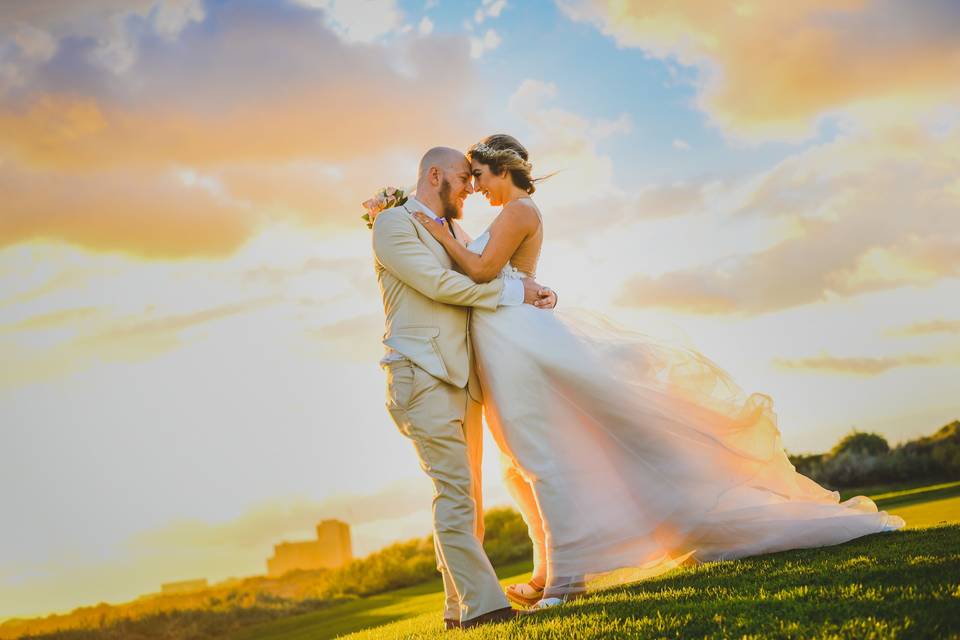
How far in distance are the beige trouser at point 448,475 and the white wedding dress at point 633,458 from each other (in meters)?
0.45

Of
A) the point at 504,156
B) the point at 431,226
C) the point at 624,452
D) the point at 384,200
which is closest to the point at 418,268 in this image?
the point at 431,226

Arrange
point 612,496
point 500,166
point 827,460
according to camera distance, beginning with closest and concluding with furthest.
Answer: point 612,496, point 500,166, point 827,460

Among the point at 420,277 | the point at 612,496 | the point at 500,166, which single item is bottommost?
the point at 612,496

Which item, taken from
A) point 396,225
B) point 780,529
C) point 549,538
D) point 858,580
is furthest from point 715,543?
point 396,225

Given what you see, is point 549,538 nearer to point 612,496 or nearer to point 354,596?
point 612,496

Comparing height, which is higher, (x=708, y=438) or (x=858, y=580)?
(x=708, y=438)

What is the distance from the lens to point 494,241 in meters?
5.79

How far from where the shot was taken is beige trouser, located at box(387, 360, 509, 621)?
5145 mm

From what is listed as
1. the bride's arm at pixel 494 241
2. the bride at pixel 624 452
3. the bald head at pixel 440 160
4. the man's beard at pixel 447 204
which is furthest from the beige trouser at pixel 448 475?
the bald head at pixel 440 160

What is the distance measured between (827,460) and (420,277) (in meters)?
8.06

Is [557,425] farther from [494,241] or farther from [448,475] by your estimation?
[494,241]

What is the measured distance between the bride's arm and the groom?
7cm

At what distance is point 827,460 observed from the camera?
11.2 meters

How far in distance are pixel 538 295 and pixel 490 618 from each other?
7.29 ft
